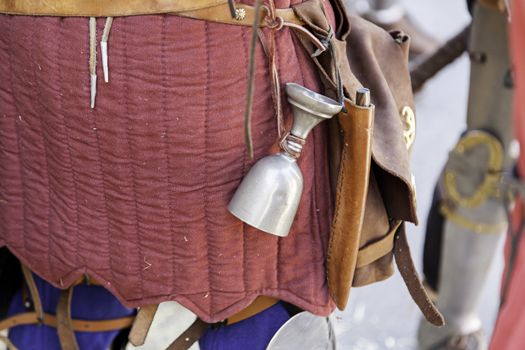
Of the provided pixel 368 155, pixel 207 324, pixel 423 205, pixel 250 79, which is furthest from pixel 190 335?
pixel 423 205

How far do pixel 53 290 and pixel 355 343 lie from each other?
1.34 meters

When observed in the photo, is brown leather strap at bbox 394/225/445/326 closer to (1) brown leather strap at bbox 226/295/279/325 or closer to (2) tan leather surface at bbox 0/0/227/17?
(1) brown leather strap at bbox 226/295/279/325

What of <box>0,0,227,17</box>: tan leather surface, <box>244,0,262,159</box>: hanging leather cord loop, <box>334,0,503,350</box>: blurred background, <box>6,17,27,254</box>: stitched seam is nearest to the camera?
<box>244,0,262,159</box>: hanging leather cord loop

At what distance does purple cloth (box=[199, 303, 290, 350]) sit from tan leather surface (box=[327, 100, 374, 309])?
107 mm

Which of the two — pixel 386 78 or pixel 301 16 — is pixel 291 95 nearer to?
pixel 301 16

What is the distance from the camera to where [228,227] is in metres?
1.34

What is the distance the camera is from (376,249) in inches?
57.1

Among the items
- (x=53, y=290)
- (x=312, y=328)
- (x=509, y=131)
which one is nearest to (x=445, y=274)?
(x=509, y=131)

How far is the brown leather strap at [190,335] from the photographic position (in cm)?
148

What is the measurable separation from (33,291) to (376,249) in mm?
617

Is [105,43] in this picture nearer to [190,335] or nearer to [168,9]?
[168,9]

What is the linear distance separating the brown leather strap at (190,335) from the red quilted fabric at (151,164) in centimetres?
9

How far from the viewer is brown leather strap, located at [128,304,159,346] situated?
1465mm

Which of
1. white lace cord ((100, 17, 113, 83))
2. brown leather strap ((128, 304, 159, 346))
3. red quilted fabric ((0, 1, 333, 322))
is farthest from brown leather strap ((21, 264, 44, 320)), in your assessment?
white lace cord ((100, 17, 113, 83))
